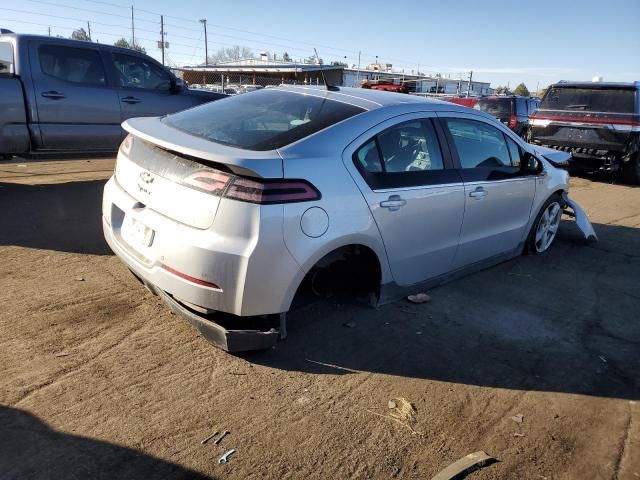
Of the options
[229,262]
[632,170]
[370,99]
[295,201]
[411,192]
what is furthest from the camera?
[632,170]

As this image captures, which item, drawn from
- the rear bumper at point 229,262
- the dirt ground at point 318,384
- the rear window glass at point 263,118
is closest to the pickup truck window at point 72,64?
the dirt ground at point 318,384

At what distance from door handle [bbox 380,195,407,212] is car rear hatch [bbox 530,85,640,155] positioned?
921 cm

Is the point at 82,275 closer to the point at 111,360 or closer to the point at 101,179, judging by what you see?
the point at 111,360

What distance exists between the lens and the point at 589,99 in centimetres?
1148

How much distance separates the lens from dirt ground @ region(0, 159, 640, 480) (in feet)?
8.26

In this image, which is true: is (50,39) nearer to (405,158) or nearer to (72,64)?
(72,64)

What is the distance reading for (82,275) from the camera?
4355mm

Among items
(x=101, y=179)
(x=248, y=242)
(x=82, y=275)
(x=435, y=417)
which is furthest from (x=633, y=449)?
(x=101, y=179)

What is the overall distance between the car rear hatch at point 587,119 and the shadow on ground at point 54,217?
9598 mm

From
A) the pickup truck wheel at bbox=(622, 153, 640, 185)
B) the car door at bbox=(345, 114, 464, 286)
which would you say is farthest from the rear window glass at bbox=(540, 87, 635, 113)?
the car door at bbox=(345, 114, 464, 286)

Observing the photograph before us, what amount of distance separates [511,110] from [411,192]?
14286 mm

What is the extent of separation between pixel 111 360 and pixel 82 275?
57.0 inches

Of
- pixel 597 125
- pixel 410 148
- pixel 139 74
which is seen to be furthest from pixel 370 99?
pixel 597 125

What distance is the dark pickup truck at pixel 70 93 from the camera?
652 centimetres
